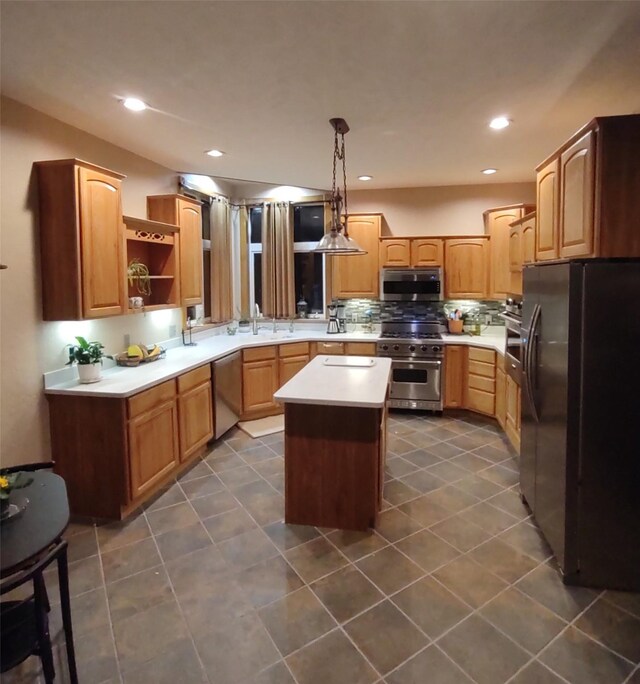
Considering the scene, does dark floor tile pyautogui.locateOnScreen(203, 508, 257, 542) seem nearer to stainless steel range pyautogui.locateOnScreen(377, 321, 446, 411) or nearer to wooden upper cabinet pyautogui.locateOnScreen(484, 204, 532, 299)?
stainless steel range pyautogui.locateOnScreen(377, 321, 446, 411)

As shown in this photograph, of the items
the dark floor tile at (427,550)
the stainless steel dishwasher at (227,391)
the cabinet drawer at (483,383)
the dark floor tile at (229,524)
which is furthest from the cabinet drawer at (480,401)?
the dark floor tile at (229,524)

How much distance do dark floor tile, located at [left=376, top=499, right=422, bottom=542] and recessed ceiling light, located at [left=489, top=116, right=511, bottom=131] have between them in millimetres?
2782

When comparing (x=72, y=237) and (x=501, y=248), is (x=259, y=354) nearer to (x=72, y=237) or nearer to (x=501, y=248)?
(x=72, y=237)

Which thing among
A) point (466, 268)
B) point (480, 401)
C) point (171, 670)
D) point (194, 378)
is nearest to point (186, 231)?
point (194, 378)

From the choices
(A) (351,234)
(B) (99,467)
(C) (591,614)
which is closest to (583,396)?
(C) (591,614)

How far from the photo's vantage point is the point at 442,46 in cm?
211

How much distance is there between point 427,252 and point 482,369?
5.01 feet

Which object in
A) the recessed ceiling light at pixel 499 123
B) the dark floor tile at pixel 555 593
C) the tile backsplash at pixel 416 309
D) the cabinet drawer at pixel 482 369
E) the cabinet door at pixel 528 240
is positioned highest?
the recessed ceiling light at pixel 499 123

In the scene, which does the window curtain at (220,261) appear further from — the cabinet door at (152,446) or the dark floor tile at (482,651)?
the dark floor tile at (482,651)

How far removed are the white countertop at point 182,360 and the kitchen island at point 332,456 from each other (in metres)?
1.09

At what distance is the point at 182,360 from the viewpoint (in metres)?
3.79

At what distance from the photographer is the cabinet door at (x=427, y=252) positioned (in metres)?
5.25

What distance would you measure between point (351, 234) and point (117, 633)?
14.8ft

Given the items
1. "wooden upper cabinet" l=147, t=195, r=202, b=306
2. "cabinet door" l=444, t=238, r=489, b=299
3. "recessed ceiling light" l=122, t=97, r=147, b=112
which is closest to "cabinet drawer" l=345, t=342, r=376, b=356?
"cabinet door" l=444, t=238, r=489, b=299
